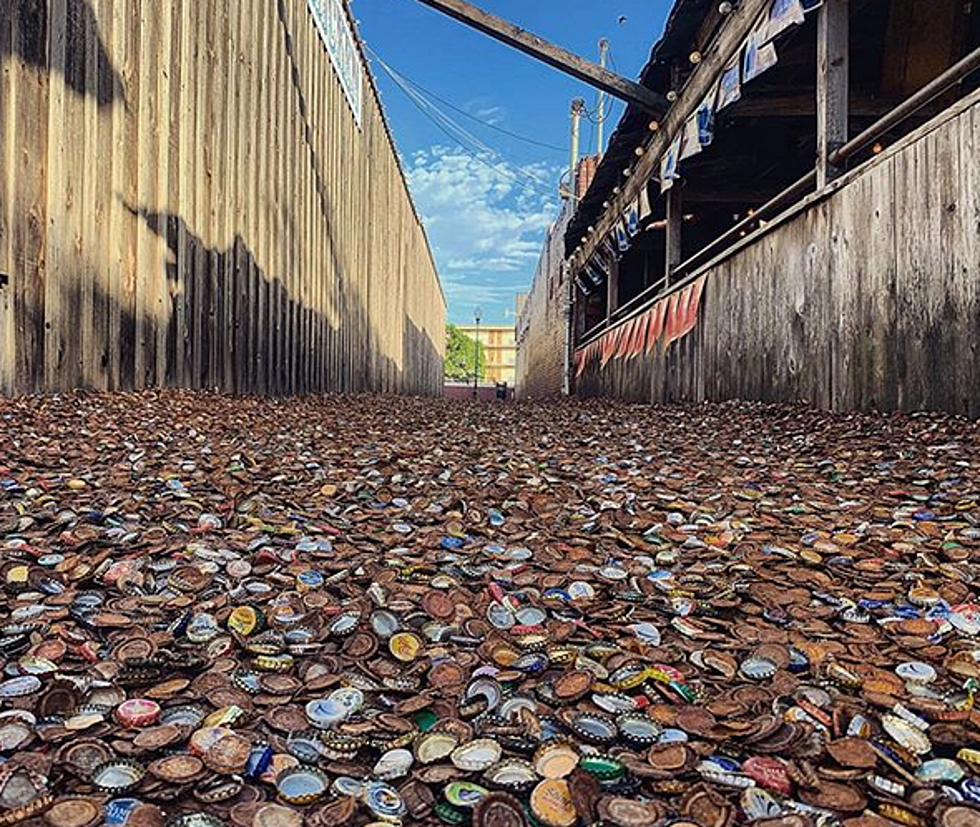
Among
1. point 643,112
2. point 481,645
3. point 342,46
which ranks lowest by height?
point 481,645

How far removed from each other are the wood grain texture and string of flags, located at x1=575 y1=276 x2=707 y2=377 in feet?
2.83

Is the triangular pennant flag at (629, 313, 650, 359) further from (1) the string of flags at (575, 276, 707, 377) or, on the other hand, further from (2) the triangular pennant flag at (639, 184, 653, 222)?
(2) the triangular pennant flag at (639, 184, 653, 222)

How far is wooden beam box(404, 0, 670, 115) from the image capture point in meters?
8.05

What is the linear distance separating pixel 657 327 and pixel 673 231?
48.0 inches

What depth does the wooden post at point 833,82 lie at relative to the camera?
183 inches

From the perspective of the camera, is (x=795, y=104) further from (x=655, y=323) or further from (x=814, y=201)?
(x=814, y=201)

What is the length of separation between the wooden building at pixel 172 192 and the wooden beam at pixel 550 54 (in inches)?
58.4

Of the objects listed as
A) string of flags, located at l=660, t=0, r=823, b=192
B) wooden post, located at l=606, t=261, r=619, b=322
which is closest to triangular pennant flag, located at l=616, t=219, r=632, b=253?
wooden post, located at l=606, t=261, r=619, b=322

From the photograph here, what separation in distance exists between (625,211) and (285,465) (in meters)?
8.41

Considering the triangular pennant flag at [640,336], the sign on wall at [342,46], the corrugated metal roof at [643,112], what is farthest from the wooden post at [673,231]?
the sign on wall at [342,46]

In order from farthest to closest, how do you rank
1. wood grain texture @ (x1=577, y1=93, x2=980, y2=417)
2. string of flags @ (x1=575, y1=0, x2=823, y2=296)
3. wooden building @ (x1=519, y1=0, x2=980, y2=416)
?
string of flags @ (x1=575, y1=0, x2=823, y2=296) → wooden building @ (x1=519, y1=0, x2=980, y2=416) → wood grain texture @ (x1=577, y1=93, x2=980, y2=417)

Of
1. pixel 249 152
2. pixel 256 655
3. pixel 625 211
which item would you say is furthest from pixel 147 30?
pixel 625 211

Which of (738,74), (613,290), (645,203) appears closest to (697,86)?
(738,74)

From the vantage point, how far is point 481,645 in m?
1.43
